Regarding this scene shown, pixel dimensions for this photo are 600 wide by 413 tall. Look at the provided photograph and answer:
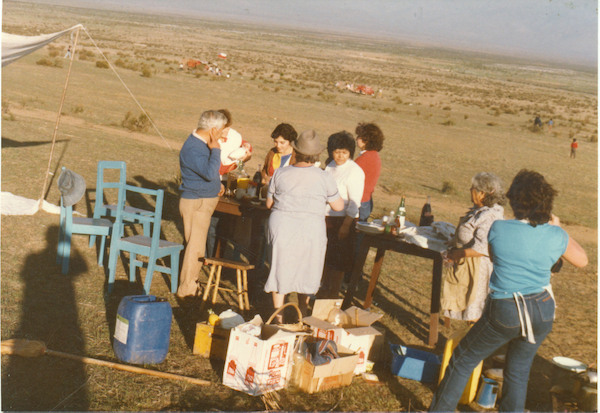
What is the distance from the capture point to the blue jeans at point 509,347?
4.03 m

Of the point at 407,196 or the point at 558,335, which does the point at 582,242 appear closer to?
the point at 407,196

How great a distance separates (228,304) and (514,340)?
11.0 feet

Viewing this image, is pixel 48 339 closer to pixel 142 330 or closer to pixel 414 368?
pixel 142 330

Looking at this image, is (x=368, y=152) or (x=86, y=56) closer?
(x=368, y=152)

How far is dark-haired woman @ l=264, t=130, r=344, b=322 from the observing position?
17.8 feet

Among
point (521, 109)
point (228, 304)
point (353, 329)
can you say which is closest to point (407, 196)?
point (228, 304)

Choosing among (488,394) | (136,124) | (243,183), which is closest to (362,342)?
(488,394)

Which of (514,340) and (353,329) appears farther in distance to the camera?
(353,329)

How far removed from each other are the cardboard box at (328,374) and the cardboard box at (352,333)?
18 cm

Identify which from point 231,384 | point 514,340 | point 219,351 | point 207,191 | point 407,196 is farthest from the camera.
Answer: point 407,196

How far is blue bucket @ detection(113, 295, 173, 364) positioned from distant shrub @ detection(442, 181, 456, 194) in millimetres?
11778

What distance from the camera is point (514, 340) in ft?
13.5

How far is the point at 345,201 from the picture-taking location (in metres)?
6.55

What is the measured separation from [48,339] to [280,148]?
308 cm
